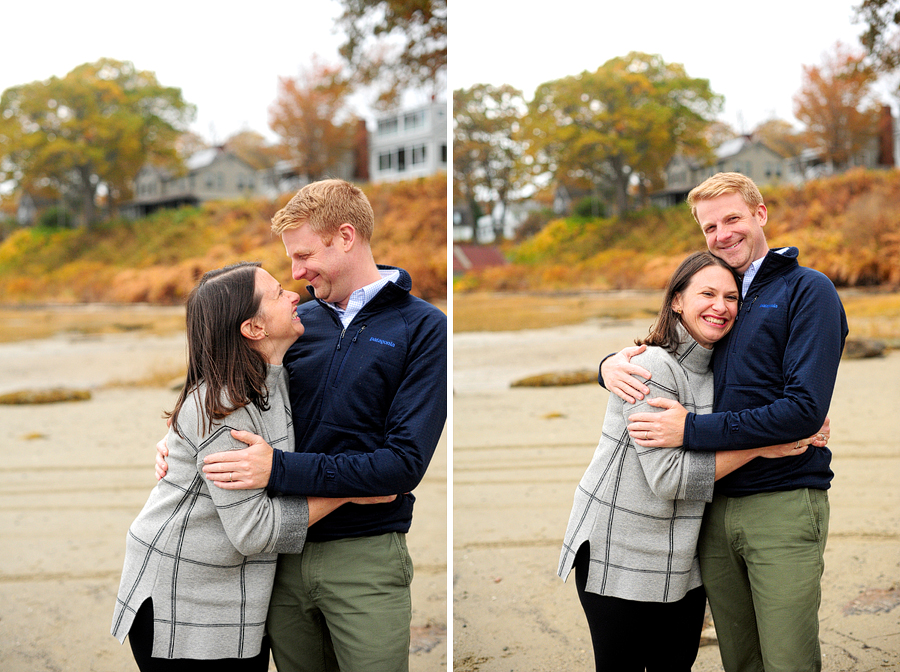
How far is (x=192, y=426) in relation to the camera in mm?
1667

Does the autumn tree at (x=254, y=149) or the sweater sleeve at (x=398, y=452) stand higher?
the autumn tree at (x=254, y=149)

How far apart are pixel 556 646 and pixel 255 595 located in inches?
118

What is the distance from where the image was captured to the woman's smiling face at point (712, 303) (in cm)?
185

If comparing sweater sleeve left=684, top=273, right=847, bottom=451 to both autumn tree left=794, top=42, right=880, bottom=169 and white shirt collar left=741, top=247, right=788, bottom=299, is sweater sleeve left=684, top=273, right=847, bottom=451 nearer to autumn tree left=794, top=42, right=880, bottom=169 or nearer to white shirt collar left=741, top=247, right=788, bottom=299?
white shirt collar left=741, top=247, right=788, bottom=299

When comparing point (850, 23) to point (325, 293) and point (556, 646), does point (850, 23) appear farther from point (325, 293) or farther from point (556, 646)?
point (325, 293)

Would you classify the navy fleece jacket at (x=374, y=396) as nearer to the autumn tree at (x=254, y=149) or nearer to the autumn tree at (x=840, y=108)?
the autumn tree at (x=840, y=108)

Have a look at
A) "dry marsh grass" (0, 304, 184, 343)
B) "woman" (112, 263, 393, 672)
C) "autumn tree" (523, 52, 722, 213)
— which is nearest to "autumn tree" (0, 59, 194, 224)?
"dry marsh grass" (0, 304, 184, 343)

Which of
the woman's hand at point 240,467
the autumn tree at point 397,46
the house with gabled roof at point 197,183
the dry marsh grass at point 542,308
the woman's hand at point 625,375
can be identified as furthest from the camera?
the house with gabled roof at point 197,183

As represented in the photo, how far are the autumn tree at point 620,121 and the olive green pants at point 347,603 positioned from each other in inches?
317

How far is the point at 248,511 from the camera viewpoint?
1.64m

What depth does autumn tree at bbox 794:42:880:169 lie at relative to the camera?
8836 millimetres

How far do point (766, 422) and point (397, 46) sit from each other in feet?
27.5

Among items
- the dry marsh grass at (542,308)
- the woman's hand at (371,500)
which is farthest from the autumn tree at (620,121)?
the woman's hand at (371,500)

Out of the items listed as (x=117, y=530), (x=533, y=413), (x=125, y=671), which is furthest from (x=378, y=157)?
(x=125, y=671)
